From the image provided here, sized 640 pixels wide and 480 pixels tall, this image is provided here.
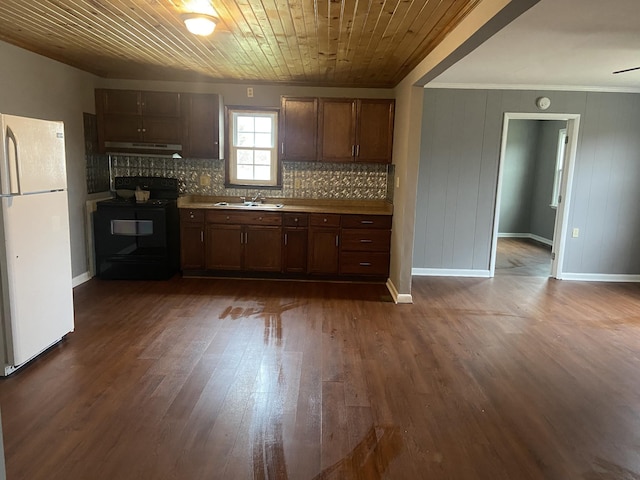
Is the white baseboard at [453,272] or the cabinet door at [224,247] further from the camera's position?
the white baseboard at [453,272]

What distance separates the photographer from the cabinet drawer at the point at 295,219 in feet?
16.8

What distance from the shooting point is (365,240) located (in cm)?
513

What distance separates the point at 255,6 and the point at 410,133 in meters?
2.09

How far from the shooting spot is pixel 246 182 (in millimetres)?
5668

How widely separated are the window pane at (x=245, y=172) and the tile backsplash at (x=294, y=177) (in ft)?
0.52

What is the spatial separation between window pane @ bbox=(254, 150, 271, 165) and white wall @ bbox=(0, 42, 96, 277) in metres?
1.93

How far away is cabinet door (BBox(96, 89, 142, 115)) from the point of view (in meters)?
5.08

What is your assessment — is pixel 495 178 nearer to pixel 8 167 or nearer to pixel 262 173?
pixel 262 173

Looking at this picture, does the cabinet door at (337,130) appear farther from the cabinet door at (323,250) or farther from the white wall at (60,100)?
the white wall at (60,100)

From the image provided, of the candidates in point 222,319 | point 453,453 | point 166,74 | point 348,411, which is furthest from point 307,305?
point 166,74

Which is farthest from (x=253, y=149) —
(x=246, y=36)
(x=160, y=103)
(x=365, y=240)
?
(x=246, y=36)

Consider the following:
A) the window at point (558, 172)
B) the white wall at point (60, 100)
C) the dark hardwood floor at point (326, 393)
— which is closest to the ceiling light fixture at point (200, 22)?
the white wall at point (60, 100)

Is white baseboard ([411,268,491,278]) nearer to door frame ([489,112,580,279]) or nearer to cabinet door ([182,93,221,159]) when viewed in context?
door frame ([489,112,580,279])

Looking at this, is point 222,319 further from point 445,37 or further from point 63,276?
point 445,37
